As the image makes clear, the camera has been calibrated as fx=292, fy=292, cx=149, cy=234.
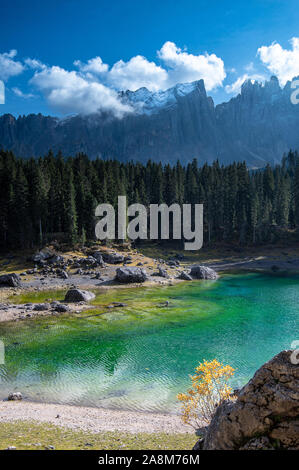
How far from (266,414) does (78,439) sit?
920cm

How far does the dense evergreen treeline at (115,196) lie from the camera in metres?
69.2

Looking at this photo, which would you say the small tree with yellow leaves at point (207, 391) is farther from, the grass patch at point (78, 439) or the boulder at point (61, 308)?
the boulder at point (61, 308)

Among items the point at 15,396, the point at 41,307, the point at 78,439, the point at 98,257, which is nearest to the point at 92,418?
the point at 78,439

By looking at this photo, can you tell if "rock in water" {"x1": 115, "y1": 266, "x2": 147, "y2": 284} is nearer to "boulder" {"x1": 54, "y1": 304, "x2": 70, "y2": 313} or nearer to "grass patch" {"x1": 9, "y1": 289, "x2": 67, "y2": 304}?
"grass patch" {"x1": 9, "y1": 289, "x2": 67, "y2": 304}


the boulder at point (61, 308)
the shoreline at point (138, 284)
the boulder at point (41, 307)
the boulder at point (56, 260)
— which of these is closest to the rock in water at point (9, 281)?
the shoreline at point (138, 284)

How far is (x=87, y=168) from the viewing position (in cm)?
8975

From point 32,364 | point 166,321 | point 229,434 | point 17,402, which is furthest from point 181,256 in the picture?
point 229,434

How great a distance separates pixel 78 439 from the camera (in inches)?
502

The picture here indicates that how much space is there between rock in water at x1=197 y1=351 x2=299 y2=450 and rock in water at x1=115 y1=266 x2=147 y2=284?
162ft

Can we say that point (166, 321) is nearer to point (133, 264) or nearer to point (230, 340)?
point (230, 340)

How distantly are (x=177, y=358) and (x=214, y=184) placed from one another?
85.9 meters

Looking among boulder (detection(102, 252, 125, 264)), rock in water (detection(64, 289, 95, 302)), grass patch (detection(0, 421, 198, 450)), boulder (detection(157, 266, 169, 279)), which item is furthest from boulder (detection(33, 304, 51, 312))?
boulder (detection(102, 252, 125, 264))

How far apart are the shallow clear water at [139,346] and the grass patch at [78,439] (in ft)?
13.8

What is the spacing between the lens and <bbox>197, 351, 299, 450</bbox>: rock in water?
23.3 ft
